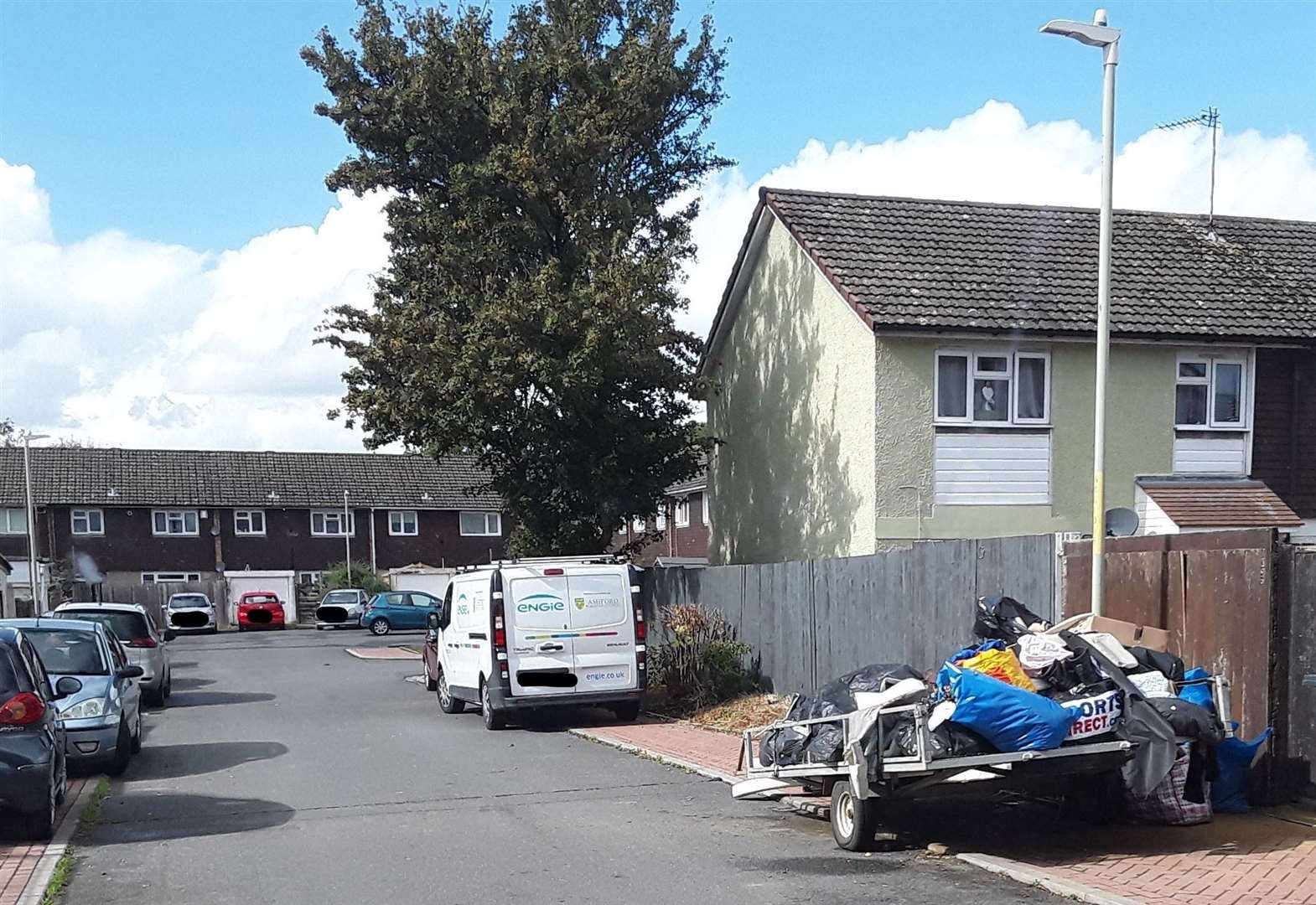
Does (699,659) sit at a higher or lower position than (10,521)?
higher

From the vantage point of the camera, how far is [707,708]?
17.4 meters

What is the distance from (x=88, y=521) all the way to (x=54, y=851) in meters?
54.2

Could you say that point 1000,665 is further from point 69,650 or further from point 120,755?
point 69,650

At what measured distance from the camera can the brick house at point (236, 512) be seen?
59.3m

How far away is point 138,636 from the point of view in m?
21.2

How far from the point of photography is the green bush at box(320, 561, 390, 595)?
57.0 meters

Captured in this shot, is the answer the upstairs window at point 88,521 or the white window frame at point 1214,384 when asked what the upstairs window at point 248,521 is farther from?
the white window frame at point 1214,384

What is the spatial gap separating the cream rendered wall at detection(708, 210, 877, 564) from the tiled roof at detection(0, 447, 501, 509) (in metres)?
37.3

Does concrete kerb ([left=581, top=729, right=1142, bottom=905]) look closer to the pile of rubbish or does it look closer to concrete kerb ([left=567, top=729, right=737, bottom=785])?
the pile of rubbish

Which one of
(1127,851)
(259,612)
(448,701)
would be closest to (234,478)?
(259,612)

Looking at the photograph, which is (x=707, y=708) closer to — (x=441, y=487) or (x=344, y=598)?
(x=344, y=598)

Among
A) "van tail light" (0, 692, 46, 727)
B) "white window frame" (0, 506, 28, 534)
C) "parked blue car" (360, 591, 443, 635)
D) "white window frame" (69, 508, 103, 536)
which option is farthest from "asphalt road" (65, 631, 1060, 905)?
"white window frame" (0, 506, 28, 534)

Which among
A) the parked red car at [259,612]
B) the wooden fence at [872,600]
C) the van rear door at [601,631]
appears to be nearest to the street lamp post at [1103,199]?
the wooden fence at [872,600]

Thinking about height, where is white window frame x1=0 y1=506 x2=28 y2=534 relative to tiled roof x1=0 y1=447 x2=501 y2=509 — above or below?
below
